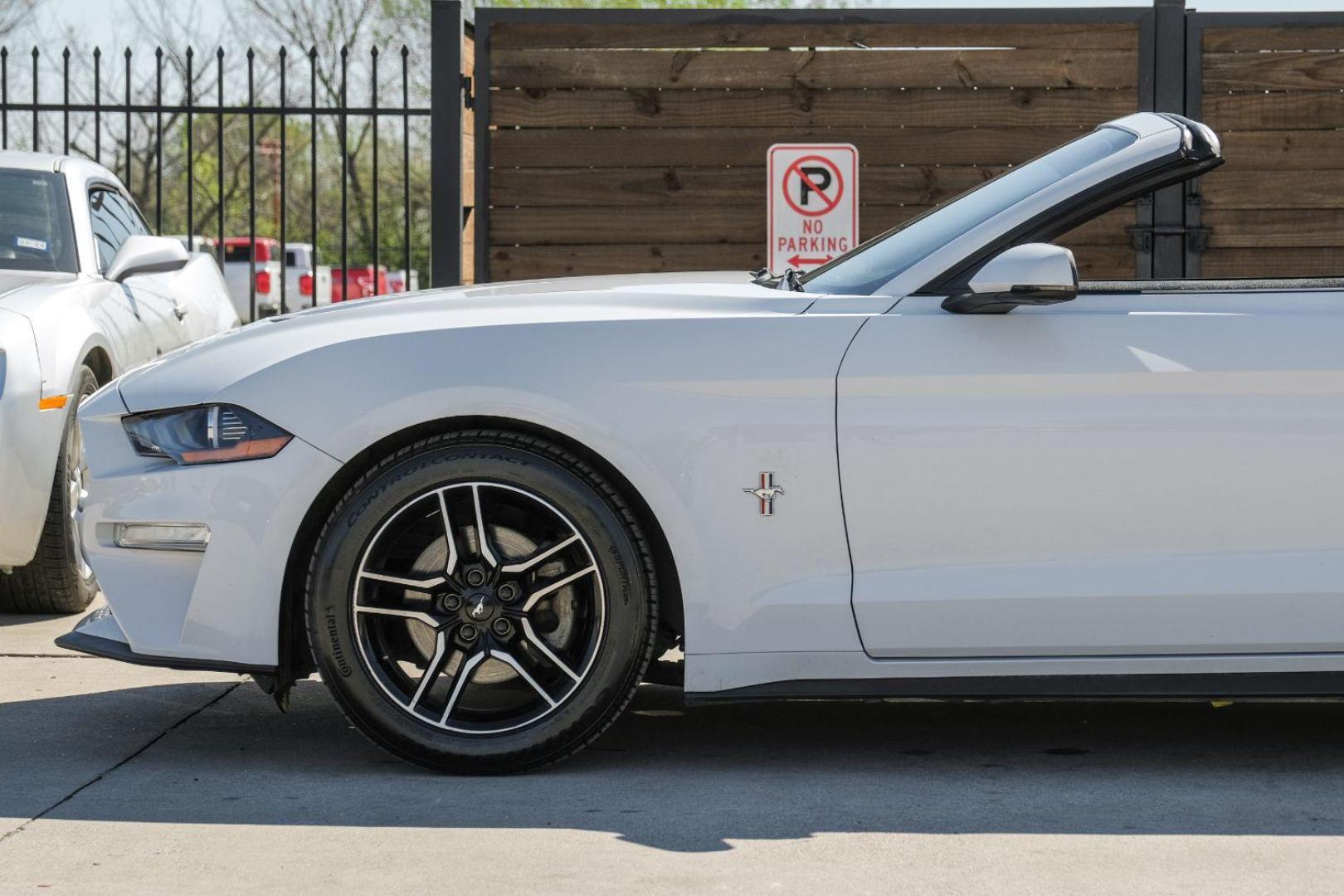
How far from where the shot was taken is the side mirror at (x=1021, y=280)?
395 centimetres

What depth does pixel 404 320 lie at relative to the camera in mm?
4250

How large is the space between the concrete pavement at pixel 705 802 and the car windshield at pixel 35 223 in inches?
88.2

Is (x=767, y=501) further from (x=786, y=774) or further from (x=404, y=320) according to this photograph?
(x=404, y=320)

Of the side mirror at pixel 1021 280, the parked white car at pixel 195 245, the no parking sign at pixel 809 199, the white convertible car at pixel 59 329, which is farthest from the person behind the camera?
the parked white car at pixel 195 245

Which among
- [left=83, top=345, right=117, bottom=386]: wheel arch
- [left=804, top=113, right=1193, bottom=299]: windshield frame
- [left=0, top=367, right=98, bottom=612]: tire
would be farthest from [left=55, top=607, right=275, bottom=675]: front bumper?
[left=83, top=345, right=117, bottom=386]: wheel arch

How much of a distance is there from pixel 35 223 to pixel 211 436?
3.28 m

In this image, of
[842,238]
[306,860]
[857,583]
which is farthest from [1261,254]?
[306,860]

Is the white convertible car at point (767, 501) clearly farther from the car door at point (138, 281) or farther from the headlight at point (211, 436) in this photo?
the car door at point (138, 281)

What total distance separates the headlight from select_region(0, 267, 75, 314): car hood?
220cm

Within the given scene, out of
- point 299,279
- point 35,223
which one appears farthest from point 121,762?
point 299,279

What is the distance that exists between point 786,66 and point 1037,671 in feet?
16.4

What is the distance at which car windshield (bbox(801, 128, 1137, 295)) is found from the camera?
14.0ft

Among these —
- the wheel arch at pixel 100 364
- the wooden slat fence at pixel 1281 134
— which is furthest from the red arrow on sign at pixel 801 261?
the wheel arch at pixel 100 364

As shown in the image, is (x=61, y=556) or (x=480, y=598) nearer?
(x=480, y=598)
